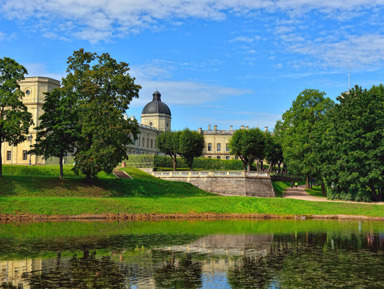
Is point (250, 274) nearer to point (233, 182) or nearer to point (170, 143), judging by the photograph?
point (233, 182)

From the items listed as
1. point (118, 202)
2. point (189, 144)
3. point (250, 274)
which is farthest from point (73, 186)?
point (189, 144)

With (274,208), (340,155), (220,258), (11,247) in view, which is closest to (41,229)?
(11,247)

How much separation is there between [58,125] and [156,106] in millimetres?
90578

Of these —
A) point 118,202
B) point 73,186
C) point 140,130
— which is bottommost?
point 118,202

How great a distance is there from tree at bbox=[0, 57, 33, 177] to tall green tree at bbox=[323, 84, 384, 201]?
33.0 m

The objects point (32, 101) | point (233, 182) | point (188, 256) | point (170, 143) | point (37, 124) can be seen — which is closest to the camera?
point (188, 256)

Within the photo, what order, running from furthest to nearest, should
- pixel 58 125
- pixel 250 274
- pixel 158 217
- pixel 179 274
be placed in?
pixel 58 125
pixel 158 217
pixel 250 274
pixel 179 274

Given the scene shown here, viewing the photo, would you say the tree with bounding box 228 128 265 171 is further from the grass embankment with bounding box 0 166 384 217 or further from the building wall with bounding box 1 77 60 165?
the building wall with bounding box 1 77 60 165

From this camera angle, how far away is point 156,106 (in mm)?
138750

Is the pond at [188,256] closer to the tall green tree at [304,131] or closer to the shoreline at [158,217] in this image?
the shoreline at [158,217]

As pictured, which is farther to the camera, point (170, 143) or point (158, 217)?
point (170, 143)

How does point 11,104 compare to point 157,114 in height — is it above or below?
below

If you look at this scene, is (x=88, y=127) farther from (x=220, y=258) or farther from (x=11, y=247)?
(x=220, y=258)

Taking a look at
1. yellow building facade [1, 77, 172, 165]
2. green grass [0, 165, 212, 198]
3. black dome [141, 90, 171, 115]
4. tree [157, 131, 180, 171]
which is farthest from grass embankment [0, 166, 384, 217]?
black dome [141, 90, 171, 115]
